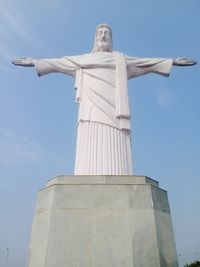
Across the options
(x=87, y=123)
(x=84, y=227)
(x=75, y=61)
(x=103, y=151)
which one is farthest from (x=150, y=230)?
(x=75, y=61)

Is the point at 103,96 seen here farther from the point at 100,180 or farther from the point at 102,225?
the point at 102,225

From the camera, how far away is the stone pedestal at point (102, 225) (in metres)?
5.12

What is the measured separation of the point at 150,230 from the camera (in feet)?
17.7

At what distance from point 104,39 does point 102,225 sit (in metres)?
5.94

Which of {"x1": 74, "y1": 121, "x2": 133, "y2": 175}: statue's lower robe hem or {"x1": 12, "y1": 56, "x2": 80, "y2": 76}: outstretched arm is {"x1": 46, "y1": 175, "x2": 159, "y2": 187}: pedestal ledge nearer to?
{"x1": 74, "y1": 121, "x2": 133, "y2": 175}: statue's lower robe hem

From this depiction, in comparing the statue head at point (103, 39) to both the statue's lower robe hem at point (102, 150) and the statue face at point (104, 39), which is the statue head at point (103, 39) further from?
the statue's lower robe hem at point (102, 150)

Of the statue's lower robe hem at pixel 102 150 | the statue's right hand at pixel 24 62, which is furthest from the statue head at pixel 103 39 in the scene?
the statue's lower robe hem at pixel 102 150

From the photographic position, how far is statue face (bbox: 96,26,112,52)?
28.6 ft

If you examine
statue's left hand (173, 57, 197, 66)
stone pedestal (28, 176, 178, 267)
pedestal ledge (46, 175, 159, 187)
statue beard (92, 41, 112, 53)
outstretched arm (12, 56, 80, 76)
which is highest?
statue beard (92, 41, 112, 53)

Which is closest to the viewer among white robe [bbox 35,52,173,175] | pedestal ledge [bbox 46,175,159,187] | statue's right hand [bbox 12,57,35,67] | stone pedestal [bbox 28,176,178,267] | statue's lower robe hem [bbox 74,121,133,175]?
stone pedestal [bbox 28,176,178,267]

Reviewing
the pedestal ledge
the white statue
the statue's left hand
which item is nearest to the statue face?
the white statue

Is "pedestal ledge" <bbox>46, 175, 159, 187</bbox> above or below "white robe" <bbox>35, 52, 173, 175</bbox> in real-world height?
below

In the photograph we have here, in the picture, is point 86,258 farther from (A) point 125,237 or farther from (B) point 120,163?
(B) point 120,163

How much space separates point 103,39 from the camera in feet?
28.8
